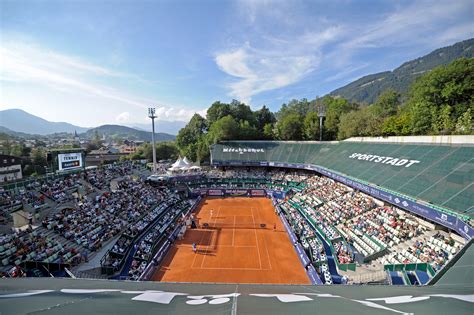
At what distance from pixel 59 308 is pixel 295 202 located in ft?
98.6

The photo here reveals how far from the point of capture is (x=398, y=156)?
25.0m

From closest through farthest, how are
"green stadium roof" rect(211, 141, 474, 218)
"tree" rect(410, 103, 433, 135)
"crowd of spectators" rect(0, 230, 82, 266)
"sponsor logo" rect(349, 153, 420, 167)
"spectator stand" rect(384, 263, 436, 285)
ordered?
"spectator stand" rect(384, 263, 436, 285) < "crowd of spectators" rect(0, 230, 82, 266) < "green stadium roof" rect(211, 141, 474, 218) < "sponsor logo" rect(349, 153, 420, 167) < "tree" rect(410, 103, 433, 135)

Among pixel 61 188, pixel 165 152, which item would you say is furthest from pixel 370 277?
pixel 165 152

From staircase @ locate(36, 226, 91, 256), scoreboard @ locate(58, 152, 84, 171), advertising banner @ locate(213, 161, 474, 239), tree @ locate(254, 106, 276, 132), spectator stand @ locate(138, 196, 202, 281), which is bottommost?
spectator stand @ locate(138, 196, 202, 281)

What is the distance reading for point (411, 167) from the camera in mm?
21531

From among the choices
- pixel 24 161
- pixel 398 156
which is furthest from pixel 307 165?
pixel 24 161

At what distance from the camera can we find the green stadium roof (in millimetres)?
15719

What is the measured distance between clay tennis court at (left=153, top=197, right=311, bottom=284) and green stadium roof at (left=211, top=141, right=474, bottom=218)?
36.6 ft

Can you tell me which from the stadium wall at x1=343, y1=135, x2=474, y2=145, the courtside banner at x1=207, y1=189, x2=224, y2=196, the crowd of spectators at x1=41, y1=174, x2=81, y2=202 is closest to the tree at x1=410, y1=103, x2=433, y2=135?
the stadium wall at x1=343, y1=135, x2=474, y2=145

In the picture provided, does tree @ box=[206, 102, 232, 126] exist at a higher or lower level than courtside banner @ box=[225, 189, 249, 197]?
higher

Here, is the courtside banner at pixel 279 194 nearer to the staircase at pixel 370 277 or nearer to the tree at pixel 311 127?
the staircase at pixel 370 277

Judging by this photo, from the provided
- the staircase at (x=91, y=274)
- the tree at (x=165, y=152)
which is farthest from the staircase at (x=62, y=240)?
the tree at (x=165, y=152)

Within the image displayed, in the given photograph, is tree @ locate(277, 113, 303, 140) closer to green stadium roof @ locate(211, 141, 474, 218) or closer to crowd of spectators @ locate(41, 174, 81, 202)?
green stadium roof @ locate(211, 141, 474, 218)

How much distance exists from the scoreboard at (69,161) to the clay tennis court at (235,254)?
51.5 feet
